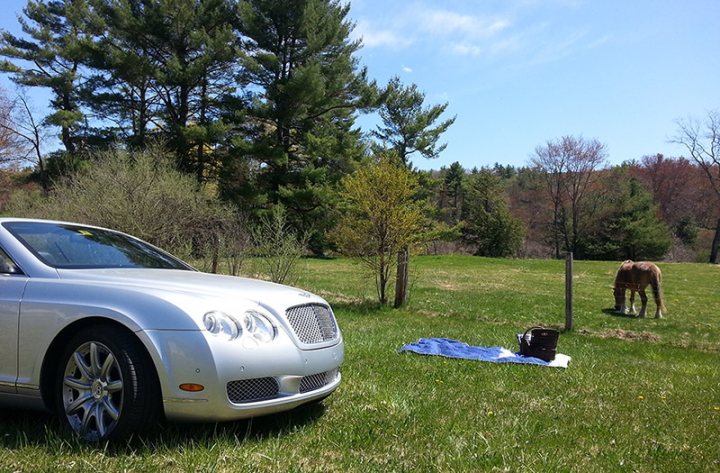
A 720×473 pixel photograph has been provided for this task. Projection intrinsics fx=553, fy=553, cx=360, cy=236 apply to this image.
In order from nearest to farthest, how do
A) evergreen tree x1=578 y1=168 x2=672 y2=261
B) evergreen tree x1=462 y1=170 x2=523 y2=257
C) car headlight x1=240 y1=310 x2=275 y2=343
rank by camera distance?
car headlight x1=240 y1=310 x2=275 y2=343 → evergreen tree x1=578 y1=168 x2=672 y2=261 → evergreen tree x1=462 y1=170 x2=523 y2=257

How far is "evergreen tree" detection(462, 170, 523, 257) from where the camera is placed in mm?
56094

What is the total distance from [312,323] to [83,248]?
1.99 m

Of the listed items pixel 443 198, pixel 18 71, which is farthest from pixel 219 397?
pixel 443 198

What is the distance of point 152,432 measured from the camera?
3436mm

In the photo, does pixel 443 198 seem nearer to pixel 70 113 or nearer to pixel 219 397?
pixel 70 113

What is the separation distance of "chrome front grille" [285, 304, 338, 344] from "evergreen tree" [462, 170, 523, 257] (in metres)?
53.8

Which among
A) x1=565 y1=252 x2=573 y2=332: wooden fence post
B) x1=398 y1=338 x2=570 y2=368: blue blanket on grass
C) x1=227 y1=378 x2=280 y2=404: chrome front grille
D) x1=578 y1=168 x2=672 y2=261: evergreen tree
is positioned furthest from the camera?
x1=578 y1=168 x2=672 y2=261: evergreen tree

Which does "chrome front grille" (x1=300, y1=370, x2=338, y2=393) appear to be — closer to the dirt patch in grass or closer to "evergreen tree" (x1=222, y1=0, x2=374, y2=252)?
the dirt patch in grass

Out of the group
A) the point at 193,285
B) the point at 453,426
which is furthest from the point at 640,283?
the point at 193,285

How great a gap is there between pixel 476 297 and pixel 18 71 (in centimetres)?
3156

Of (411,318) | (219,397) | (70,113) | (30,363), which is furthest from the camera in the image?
(70,113)

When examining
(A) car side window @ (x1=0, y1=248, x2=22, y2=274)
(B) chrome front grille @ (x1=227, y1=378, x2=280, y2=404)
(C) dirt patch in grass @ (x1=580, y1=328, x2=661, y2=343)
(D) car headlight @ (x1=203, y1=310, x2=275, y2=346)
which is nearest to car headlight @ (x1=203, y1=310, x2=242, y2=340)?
(D) car headlight @ (x1=203, y1=310, x2=275, y2=346)

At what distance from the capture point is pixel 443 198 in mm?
69750

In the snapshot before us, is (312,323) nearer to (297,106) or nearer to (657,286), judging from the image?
(657,286)
